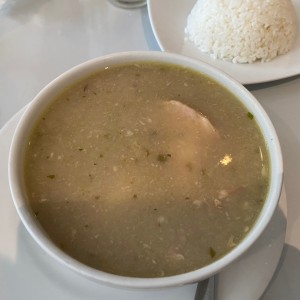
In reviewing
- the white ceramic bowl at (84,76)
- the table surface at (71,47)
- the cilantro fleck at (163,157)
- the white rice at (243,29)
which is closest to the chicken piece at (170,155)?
the cilantro fleck at (163,157)

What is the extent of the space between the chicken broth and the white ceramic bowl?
20 mm

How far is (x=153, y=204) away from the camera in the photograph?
86 centimetres

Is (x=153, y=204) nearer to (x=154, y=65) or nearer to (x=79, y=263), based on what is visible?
(x=79, y=263)

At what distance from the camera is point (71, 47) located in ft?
4.74

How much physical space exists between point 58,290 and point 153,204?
241 mm

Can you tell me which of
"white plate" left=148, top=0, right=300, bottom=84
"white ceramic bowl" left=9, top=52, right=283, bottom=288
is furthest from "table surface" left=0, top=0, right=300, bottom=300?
"white ceramic bowl" left=9, top=52, right=283, bottom=288

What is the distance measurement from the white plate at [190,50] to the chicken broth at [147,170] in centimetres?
33

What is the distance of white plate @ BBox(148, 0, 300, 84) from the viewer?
132cm

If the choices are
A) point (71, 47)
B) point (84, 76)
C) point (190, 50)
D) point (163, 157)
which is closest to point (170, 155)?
point (163, 157)

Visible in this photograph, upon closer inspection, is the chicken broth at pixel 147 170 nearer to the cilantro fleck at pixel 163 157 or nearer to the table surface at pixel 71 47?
the cilantro fleck at pixel 163 157

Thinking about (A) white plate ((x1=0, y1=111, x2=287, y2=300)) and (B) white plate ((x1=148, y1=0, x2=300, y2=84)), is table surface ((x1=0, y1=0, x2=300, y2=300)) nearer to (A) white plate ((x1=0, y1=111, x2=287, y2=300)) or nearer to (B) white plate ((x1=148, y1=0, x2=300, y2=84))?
(B) white plate ((x1=148, y1=0, x2=300, y2=84))

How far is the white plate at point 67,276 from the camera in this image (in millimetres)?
842

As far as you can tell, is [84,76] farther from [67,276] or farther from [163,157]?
[67,276]

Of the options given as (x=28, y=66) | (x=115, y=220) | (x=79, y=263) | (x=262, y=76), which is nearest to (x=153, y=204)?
(x=115, y=220)
